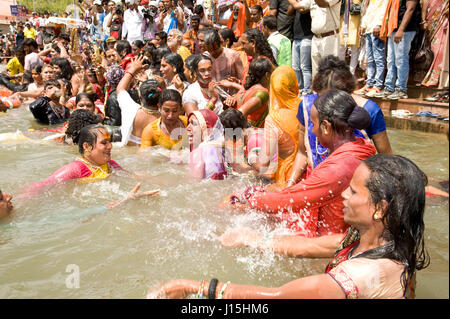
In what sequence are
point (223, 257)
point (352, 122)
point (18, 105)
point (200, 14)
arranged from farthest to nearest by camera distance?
point (18, 105)
point (200, 14)
point (223, 257)
point (352, 122)

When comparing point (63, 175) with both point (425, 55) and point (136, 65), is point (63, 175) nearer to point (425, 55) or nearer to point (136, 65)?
point (136, 65)

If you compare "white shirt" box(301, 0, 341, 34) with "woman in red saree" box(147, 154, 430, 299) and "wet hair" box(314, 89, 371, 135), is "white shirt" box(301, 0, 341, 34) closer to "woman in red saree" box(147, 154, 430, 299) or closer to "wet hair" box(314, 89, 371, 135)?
"wet hair" box(314, 89, 371, 135)

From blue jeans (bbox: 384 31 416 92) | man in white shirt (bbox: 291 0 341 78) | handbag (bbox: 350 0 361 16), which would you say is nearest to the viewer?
blue jeans (bbox: 384 31 416 92)

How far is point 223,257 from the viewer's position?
2818mm

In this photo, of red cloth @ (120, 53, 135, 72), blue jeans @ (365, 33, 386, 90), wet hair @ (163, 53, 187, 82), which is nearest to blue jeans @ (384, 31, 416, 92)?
blue jeans @ (365, 33, 386, 90)

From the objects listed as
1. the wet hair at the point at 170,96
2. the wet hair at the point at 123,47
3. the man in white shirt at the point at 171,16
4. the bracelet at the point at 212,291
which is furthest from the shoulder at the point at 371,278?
the man in white shirt at the point at 171,16

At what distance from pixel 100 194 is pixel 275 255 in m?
2.15

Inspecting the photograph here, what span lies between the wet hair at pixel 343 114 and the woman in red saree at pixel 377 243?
0.64 meters

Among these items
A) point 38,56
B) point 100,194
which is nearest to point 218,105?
point 100,194

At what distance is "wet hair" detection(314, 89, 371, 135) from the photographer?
7.89ft

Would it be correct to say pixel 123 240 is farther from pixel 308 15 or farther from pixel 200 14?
pixel 200 14

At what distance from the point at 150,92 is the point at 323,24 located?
124 inches

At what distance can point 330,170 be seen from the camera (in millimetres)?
2359
